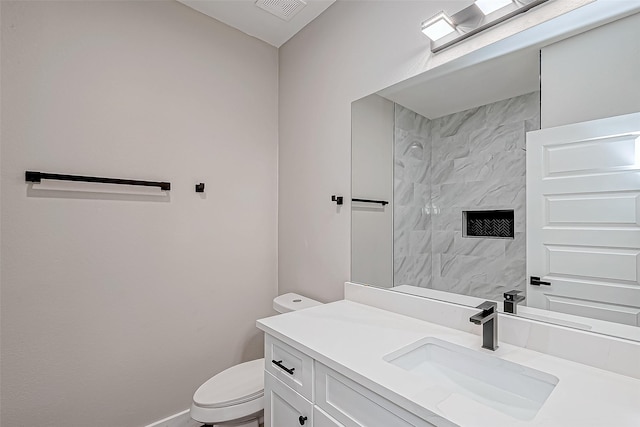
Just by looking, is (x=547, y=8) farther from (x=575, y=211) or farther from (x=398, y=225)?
(x=398, y=225)

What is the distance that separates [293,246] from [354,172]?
2.28ft

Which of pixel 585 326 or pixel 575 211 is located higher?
pixel 575 211

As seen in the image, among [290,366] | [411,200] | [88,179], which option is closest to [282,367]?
[290,366]

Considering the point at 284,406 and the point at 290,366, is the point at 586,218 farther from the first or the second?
the point at 284,406

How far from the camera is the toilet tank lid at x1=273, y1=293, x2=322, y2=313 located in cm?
175

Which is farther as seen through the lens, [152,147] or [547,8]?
[152,147]

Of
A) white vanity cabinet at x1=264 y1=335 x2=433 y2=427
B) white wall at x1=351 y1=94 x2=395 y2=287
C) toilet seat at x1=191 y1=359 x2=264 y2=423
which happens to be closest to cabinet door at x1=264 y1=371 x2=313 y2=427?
white vanity cabinet at x1=264 y1=335 x2=433 y2=427

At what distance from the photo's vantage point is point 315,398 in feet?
3.29

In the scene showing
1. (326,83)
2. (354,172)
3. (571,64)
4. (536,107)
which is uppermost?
(326,83)

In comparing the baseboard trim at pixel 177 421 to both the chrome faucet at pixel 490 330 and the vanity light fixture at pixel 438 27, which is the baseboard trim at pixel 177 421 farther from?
the vanity light fixture at pixel 438 27

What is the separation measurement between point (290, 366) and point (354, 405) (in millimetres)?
323

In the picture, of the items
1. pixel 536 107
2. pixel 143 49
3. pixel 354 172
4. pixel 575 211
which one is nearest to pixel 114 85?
pixel 143 49

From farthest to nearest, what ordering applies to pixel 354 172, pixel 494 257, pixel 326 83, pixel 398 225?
1. pixel 326 83
2. pixel 354 172
3. pixel 398 225
4. pixel 494 257

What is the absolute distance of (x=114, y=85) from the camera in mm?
Answer: 1554
